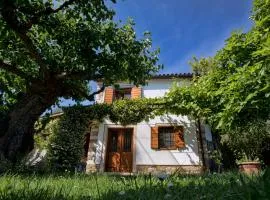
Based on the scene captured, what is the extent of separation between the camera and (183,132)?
16203 mm

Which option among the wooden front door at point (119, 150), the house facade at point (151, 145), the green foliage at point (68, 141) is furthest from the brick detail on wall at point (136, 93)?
the green foliage at point (68, 141)

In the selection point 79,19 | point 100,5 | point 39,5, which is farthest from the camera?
point 79,19

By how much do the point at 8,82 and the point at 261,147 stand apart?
12207 mm

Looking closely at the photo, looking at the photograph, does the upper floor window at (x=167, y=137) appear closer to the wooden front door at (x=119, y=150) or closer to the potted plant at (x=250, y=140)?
the wooden front door at (x=119, y=150)

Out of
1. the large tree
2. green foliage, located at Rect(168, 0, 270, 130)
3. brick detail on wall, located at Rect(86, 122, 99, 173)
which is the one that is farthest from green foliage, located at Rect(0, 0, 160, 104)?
brick detail on wall, located at Rect(86, 122, 99, 173)

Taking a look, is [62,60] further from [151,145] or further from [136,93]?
[136,93]

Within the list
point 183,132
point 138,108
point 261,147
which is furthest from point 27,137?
point 261,147

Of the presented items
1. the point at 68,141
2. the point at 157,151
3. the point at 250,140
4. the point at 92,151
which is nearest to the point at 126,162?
the point at 157,151

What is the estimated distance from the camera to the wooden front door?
637 inches

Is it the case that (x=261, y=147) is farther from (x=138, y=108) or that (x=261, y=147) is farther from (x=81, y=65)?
(x=81, y=65)

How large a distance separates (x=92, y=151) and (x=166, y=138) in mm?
4292

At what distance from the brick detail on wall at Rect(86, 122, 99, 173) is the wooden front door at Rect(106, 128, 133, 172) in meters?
0.77

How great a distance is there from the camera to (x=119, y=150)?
16.7m

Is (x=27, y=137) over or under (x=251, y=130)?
under
